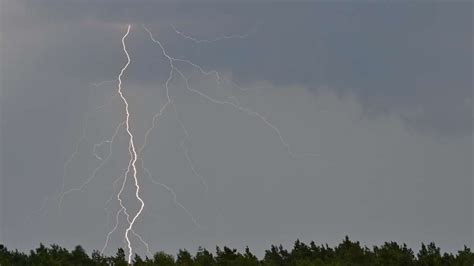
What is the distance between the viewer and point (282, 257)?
69.8 metres

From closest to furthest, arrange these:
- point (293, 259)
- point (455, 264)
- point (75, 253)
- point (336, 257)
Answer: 1. point (455, 264)
2. point (336, 257)
3. point (293, 259)
4. point (75, 253)

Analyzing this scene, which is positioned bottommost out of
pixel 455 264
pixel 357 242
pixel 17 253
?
pixel 455 264

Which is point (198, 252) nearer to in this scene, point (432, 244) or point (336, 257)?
point (336, 257)

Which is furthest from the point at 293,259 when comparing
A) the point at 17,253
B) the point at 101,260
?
the point at 17,253

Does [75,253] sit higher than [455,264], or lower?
higher

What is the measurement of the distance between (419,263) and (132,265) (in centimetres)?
1562

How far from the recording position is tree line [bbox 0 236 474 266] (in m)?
61.0

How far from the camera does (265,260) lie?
220ft

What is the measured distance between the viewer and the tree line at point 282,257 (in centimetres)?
6103

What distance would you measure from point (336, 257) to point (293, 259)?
203 inches

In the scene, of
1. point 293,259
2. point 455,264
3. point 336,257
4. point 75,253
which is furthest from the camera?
point 75,253

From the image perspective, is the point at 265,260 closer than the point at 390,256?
No

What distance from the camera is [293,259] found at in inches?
2719

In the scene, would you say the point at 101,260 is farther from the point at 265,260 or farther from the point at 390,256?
the point at 390,256
